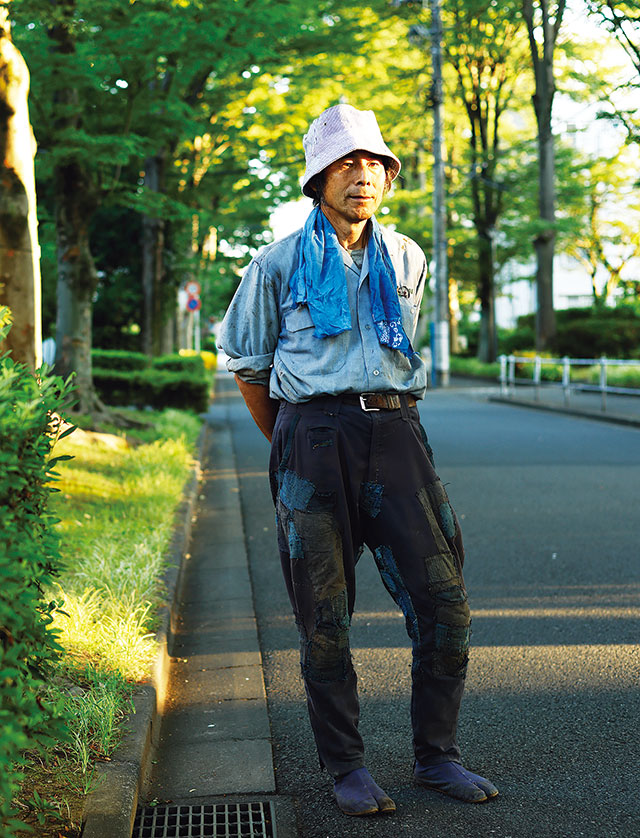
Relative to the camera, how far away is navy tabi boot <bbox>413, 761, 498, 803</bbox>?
3.25m

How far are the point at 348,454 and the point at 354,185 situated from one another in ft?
2.61

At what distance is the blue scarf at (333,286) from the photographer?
3.12m

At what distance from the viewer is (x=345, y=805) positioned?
3.19m

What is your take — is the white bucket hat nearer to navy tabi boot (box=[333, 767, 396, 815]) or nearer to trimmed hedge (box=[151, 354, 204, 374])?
navy tabi boot (box=[333, 767, 396, 815])

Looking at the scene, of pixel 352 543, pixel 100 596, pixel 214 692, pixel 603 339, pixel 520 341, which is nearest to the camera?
pixel 352 543

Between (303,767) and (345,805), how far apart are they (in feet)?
1.60

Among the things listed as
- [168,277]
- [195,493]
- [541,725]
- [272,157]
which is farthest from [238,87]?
[541,725]

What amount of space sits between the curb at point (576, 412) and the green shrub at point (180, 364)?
6.63m

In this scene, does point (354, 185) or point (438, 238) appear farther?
point (438, 238)

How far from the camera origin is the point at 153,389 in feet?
60.2

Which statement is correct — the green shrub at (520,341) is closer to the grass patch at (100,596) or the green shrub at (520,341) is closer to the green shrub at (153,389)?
the green shrub at (153,389)

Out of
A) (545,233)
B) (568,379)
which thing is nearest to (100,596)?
(568,379)

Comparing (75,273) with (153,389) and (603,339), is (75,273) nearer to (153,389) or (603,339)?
(153,389)

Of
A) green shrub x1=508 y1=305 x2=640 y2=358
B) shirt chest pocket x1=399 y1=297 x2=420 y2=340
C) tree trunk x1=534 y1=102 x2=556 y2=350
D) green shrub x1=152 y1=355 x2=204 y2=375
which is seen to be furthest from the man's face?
tree trunk x1=534 y1=102 x2=556 y2=350
